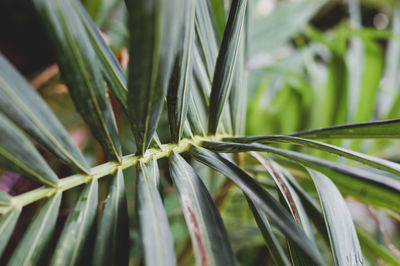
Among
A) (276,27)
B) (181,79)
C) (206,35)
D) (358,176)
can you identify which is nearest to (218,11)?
(206,35)

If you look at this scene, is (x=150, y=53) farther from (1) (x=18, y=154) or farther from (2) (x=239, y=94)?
(2) (x=239, y=94)

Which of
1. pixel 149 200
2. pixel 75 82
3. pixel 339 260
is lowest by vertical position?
pixel 339 260

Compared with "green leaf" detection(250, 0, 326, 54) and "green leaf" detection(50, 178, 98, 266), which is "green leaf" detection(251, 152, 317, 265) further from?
"green leaf" detection(250, 0, 326, 54)

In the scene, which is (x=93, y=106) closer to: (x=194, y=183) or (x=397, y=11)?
(x=194, y=183)

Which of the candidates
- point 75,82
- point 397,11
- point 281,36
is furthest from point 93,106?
point 397,11

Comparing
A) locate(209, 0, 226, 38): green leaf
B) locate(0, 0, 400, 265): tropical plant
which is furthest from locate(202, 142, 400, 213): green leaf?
locate(209, 0, 226, 38): green leaf

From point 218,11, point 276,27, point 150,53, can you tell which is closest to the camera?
point 150,53

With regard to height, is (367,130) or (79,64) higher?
(79,64)
